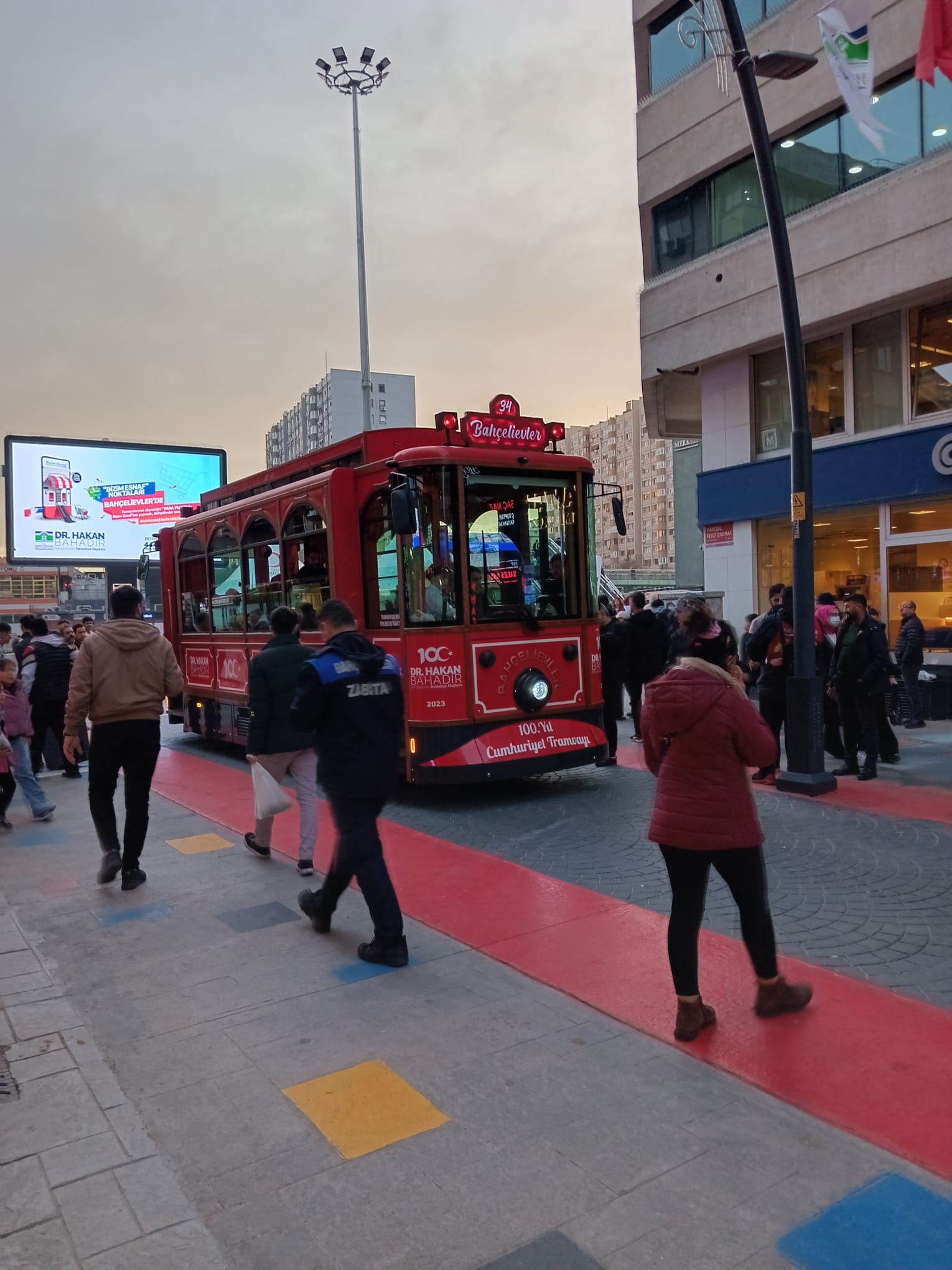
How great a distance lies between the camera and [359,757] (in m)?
4.91

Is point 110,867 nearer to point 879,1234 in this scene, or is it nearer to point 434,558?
point 434,558

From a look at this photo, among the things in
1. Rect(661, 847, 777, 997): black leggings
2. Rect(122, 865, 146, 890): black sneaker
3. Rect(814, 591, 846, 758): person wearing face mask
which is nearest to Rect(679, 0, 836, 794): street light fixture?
Rect(814, 591, 846, 758): person wearing face mask

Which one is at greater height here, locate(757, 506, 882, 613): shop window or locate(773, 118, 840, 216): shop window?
locate(773, 118, 840, 216): shop window

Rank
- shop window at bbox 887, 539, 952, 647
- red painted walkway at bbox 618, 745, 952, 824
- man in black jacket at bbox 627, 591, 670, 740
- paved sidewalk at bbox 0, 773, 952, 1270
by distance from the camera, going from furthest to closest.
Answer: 1. shop window at bbox 887, 539, 952, 647
2. man in black jacket at bbox 627, 591, 670, 740
3. red painted walkway at bbox 618, 745, 952, 824
4. paved sidewalk at bbox 0, 773, 952, 1270

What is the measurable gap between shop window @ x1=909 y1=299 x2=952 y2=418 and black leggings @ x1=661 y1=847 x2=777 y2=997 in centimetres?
1239

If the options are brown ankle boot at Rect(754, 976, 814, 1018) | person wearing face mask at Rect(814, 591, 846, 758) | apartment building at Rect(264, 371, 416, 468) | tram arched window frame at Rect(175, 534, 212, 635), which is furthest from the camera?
apartment building at Rect(264, 371, 416, 468)

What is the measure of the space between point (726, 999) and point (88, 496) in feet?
92.9

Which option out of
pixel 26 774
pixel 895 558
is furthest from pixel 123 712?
pixel 895 558

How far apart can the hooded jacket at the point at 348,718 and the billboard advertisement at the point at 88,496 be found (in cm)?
2502

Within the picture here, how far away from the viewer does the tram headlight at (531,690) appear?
867cm

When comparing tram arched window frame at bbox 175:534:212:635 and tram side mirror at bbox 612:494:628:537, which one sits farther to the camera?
tram arched window frame at bbox 175:534:212:635

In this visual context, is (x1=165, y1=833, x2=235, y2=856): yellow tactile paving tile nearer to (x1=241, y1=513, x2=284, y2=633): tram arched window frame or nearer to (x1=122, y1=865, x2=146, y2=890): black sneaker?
(x1=122, y1=865, x2=146, y2=890): black sneaker

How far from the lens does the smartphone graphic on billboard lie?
93.0 ft

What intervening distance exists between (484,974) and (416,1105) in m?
1.26
